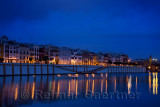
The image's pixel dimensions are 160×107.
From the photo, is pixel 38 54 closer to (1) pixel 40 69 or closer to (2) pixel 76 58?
(2) pixel 76 58

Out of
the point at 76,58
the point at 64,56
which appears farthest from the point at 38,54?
the point at 76,58

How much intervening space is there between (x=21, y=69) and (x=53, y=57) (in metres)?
37.2

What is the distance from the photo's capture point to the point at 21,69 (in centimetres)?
5012

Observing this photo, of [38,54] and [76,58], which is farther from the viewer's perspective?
[76,58]

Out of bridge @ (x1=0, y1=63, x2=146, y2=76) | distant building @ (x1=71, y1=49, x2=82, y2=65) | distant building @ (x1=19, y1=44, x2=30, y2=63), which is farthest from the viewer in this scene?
distant building @ (x1=71, y1=49, x2=82, y2=65)

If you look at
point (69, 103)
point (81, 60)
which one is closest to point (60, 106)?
point (69, 103)

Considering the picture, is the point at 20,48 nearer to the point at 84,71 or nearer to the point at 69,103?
the point at 84,71

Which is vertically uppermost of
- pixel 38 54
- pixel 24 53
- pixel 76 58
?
pixel 24 53

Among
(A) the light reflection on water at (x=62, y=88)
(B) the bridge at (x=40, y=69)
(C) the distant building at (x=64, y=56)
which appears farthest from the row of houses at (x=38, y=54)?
(A) the light reflection on water at (x=62, y=88)

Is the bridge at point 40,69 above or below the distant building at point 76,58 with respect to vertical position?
below

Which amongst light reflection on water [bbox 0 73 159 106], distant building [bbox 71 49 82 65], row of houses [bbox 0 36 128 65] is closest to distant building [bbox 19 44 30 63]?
row of houses [bbox 0 36 128 65]

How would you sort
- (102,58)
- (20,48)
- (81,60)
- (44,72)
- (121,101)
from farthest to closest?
(102,58)
(81,60)
(20,48)
(44,72)
(121,101)

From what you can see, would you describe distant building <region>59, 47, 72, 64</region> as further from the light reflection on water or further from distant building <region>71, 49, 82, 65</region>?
the light reflection on water

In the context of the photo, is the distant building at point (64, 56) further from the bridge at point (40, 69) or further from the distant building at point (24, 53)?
the distant building at point (24, 53)
